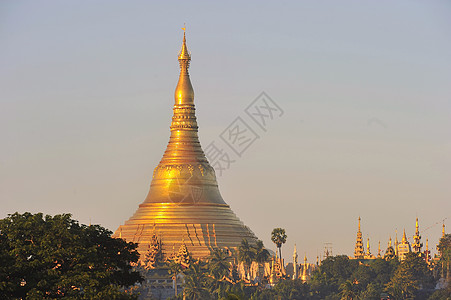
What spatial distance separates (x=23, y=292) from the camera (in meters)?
62.8

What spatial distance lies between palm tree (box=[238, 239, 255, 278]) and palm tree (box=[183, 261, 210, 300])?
14.5ft

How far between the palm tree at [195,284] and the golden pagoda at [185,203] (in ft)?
16.1

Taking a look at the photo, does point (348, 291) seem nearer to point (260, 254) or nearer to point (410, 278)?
point (410, 278)

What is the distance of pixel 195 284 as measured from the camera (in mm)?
143875

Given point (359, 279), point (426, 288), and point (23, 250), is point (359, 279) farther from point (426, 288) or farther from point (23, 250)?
point (23, 250)

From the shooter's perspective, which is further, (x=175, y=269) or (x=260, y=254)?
(x=175, y=269)

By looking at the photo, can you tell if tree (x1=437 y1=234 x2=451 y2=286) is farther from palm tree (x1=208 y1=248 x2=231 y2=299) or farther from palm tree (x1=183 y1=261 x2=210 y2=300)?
palm tree (x1=183 y1=261 x2=210 y2=300)

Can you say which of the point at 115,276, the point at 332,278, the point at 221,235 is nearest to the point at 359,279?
the point at 332,278

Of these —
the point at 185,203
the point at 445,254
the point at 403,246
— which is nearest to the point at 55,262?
the point at 185,203

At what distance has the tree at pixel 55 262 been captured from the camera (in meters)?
62.8

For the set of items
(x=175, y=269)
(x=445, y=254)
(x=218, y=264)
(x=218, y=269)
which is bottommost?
(x=218, y=269)

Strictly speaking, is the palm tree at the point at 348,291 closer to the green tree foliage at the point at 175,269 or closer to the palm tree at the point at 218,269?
the palm tree at the point at 218,269

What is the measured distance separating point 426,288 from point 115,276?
88.6 meters

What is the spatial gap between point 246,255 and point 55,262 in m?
82.8
